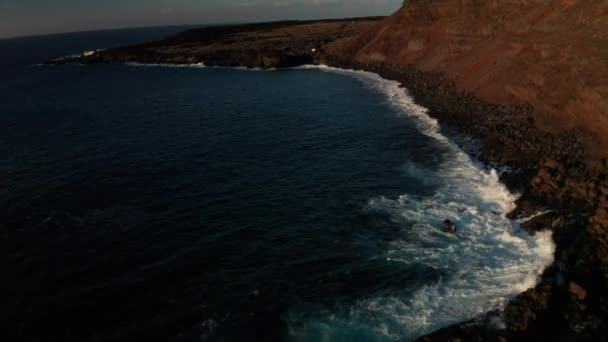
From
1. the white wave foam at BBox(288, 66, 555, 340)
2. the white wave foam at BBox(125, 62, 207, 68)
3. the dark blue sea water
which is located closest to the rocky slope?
the white wave foam at BBox(288, 66, 555, 340)

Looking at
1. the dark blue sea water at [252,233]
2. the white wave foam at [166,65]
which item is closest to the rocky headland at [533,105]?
the dark blue sea water at [252,233]

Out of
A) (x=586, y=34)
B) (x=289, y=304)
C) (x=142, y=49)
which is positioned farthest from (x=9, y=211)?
(x=142, y=49)

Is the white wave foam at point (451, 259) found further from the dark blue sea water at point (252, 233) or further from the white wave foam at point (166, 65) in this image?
the white wave foam at point (166, 65)

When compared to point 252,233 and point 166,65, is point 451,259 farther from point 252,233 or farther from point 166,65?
point 166,65

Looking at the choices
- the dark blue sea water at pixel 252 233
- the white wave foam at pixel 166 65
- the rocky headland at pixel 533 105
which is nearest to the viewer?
the rocky headland at pixel 533 105

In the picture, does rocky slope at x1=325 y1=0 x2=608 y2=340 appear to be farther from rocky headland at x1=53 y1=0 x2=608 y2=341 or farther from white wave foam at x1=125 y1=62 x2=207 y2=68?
white wave foam at x1=125 y1=62 x2=207 y2=68

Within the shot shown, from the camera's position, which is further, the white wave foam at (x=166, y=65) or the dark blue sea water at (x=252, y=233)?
the white wave foam at (x=166, y=65)

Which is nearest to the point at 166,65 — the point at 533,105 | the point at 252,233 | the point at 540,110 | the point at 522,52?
the point at 522,52
